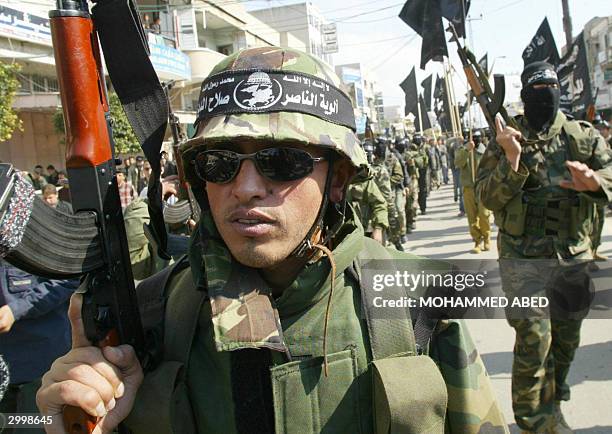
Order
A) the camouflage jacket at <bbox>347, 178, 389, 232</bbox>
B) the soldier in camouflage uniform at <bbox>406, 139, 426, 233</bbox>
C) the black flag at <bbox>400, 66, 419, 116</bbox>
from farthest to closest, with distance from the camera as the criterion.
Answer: the black flag at <bbox>400, 66, 419, 116</bbox> → the soldier in camouflage uniform at <bbox>406, 139, 426, 233</bbox> → the camouflage jacket at <bbox>347, 178, 389, 232</bbox>

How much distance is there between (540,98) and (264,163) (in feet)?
8.24

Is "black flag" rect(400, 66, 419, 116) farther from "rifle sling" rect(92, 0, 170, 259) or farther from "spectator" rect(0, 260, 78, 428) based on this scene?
"rifle sling" rect(92, 0, 170, 259)

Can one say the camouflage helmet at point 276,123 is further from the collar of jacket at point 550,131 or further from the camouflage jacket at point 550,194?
the collar of jacket at point 550,131

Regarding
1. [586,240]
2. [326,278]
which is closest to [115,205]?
[326,278]

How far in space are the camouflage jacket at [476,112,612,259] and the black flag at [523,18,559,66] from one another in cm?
471

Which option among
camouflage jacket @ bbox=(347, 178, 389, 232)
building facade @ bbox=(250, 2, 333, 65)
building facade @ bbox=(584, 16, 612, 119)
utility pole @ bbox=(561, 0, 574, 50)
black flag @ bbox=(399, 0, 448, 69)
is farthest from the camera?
building facade @ bbox=(250, 2, 333, 65)

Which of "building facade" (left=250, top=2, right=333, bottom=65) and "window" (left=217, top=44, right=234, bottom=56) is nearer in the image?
"window" (left=217, top=44, right=234, bottom=56)

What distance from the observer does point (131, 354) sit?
132cm

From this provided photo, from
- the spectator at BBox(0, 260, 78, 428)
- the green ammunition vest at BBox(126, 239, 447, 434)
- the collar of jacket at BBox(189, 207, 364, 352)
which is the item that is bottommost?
the spectator at BBox(0, 260, 78, 428)

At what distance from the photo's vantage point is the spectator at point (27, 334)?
113 inches

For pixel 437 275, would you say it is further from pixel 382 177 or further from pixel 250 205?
pixel 382 177

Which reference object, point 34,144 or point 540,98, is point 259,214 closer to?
point 540,98

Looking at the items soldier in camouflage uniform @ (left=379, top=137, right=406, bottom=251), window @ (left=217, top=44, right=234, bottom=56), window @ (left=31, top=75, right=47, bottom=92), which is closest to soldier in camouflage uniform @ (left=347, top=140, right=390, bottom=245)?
soldier in camouflage uniform @ (left=379, top=137, right=406, bottom=251)

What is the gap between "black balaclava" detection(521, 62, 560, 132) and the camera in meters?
3.20
